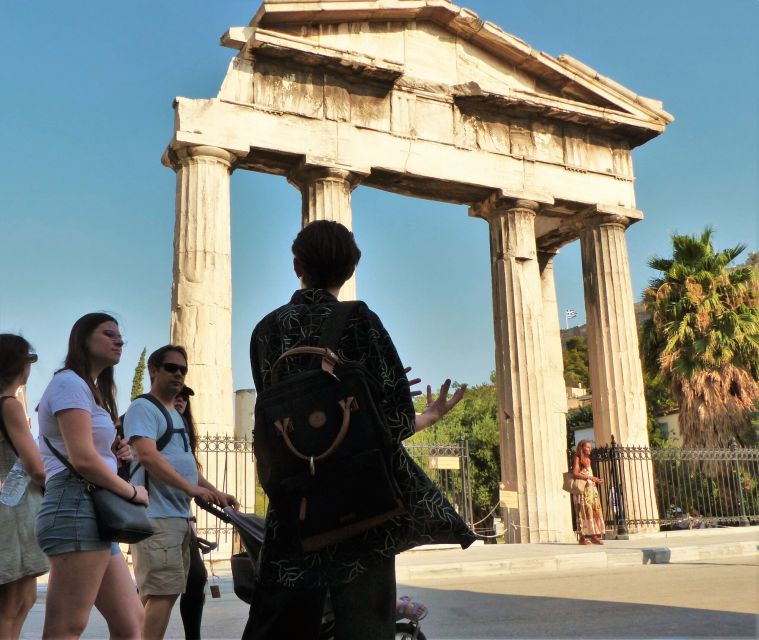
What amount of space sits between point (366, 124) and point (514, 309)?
475 centimetres

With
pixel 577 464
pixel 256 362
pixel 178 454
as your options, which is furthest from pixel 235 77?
pixel 256 362

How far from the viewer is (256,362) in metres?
2.84

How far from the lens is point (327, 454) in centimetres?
243

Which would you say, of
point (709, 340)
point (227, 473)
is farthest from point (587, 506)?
point (709, 340)

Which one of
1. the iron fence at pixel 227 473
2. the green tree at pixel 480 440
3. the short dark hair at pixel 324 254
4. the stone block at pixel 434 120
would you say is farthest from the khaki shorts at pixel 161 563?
the green tree at pixel 480 440

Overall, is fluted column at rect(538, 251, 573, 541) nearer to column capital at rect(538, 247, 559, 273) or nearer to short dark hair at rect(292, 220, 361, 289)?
column capital at rect(538, 247, 559, 273)

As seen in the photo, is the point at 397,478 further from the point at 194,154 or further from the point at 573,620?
the point at 194,154

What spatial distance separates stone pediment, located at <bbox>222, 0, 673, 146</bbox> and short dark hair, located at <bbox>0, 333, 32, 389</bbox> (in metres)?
12.6

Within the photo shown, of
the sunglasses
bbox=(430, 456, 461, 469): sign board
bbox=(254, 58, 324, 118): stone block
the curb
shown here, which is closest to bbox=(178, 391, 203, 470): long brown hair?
the sunglasses

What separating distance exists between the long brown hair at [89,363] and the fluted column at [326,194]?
12.2 m

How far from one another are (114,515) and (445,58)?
16.4 metres

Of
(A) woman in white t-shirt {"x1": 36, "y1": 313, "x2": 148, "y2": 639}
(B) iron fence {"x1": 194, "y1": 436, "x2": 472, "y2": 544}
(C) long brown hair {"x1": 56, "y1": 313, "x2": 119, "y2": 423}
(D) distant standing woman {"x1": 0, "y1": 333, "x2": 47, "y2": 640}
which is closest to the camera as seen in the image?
(A) woman in white t-shirt {"x1": 36, "y1": 313, "x2": 148, "y2": 639}

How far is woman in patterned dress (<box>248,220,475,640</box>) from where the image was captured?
2502 mm

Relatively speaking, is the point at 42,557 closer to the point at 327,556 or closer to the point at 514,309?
the point at 327,556
